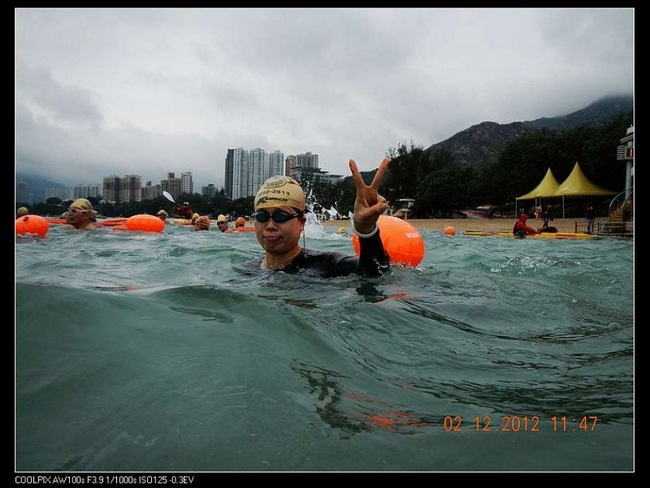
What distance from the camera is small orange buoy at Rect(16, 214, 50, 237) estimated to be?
30.9 ft

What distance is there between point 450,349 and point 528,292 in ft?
8.83

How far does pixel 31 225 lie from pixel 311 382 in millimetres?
9538

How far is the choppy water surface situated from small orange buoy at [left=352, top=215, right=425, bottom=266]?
146 cm

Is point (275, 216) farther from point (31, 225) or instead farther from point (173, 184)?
point (173, 184)

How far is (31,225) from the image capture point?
9516 millimetres

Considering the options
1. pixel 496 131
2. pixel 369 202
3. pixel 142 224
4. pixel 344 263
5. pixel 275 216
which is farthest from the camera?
pixel 496 131

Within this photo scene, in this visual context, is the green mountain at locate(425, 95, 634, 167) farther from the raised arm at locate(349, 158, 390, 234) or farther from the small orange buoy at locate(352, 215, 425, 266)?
the raised arm at locate(349, 158, 390, 234)

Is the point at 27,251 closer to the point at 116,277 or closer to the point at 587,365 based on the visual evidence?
the point at 116,277

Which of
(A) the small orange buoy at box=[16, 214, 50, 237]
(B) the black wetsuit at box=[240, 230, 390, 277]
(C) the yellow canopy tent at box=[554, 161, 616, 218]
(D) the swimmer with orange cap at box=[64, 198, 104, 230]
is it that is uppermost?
(C) the yellow canopy tent at box=[554, 161, 616, 218]

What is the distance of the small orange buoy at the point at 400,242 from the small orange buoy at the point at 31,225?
7533 mm

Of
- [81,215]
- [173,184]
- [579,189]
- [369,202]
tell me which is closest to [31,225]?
[81,215]

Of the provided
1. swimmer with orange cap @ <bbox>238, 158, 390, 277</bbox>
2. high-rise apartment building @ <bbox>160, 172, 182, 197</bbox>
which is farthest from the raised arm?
high-rise apartment building @ <bbox>160, 172, 182, 197</bbox>

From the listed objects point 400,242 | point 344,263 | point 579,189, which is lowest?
point 344,263
